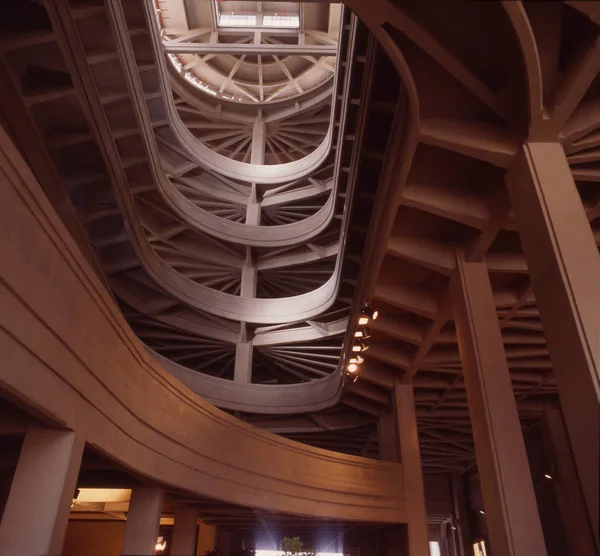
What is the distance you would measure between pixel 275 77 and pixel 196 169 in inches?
335

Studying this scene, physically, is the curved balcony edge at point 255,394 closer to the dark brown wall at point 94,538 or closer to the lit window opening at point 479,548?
the dark brown wall at point 94,538

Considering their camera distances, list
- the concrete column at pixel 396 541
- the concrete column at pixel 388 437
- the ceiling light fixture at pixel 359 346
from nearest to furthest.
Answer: the ceiling light fixture at pixel 359 346 < the concrete column at pixel 396 541 < the concrete column at pixel 388 437

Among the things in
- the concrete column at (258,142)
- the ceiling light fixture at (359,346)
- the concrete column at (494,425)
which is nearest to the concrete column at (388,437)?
the ceiling light fixture at (359,346)

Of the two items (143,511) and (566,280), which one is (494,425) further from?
(143,511)

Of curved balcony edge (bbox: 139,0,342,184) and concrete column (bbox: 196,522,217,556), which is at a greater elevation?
curved balcony edge (bbox: 139,0,342,184)

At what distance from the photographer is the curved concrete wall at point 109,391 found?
Result: 4.57 meters

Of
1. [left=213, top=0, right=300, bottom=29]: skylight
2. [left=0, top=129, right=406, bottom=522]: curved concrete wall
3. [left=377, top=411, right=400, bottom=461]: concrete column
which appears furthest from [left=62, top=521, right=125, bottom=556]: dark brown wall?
[left=213, top=0, right=300, bottom=29]: skylight

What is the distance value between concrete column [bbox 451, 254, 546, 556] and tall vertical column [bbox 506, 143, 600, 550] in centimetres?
232

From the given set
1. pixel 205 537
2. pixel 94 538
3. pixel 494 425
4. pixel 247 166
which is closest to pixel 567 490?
pixel 494 425

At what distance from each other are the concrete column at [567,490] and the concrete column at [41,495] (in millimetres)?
13877

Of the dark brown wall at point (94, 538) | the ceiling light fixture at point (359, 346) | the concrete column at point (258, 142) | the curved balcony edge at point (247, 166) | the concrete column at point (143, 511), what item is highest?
the concrete column at point (258, 142)

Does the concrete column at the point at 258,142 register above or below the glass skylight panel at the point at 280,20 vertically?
below

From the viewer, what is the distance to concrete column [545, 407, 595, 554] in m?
13.7

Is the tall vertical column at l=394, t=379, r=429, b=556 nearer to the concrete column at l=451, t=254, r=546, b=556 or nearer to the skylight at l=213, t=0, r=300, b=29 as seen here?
the concrete column at l=451, t=254, r=546, b=556
